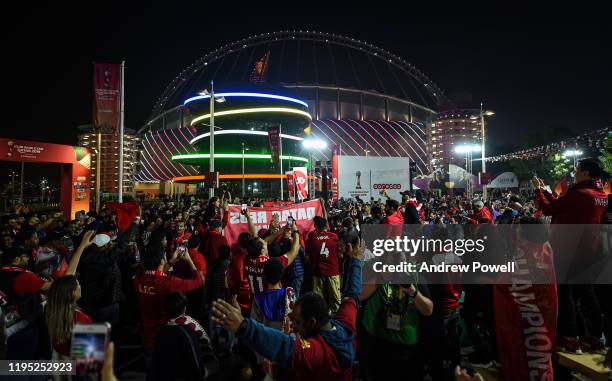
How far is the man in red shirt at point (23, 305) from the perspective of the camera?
397cm

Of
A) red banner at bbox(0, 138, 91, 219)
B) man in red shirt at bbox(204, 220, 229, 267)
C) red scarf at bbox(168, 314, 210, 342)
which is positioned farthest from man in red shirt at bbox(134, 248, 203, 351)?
red banner at bbox(0, 138, 91, 219)

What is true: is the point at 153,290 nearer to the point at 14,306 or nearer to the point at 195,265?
the point at 14,306

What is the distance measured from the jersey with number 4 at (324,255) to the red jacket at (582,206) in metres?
3.46

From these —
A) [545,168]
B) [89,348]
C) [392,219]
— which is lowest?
[89,348]

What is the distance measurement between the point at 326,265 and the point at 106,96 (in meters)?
12.6

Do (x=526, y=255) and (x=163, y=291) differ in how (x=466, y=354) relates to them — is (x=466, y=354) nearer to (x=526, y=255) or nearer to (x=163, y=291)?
(x=526, y=255)

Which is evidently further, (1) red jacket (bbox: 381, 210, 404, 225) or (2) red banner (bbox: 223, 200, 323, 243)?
(2) red banner (bbox: 223, 200, 323, 243)

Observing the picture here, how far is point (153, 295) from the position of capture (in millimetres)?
4219


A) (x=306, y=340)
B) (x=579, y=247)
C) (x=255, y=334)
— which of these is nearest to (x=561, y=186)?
(x=579, y=247)

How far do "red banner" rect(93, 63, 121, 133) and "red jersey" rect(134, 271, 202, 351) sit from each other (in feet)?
39.6

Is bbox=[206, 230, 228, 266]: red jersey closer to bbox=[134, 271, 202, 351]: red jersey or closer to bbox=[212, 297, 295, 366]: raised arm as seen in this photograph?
bbox=[134, 271, 202, 351]: red jersey

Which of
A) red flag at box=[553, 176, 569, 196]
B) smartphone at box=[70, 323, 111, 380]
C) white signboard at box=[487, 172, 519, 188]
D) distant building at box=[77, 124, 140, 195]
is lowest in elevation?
smartphone at box=[70, 323, 111, 380]

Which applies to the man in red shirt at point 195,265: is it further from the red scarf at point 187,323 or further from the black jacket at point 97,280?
the red scarf at point 187,323

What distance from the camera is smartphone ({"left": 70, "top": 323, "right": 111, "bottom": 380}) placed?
4.60ft
